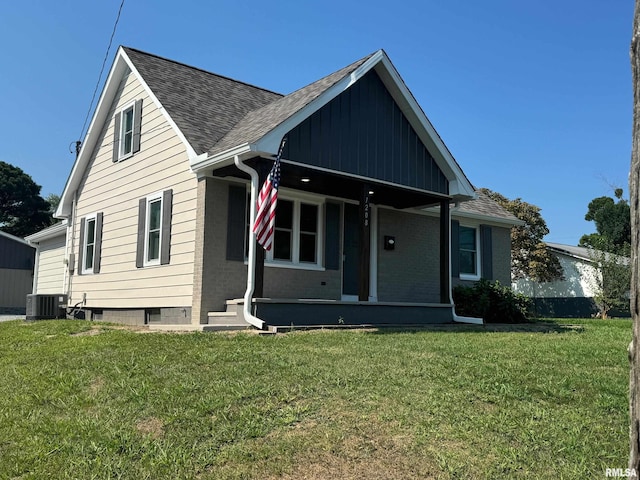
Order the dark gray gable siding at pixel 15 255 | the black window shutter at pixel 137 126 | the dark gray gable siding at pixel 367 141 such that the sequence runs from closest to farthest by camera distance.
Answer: the dark gray gable siding at pixel 367 141, the black window shutter at pixel 137 126, the dark gray gable siding at pixel 15 255

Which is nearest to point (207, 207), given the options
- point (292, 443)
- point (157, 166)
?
point (157, 166)

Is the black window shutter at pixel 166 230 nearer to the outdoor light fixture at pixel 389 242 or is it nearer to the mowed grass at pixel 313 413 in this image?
the mowed grass at pixel 313 413

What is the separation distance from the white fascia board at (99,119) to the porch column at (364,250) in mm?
4650

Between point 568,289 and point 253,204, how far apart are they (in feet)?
87.0

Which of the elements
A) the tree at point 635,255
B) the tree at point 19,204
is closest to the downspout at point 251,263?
the tree at point 635,255

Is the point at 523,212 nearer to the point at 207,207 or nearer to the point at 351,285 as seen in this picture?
the point at 351,285

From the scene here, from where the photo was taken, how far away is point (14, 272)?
91.0 ft

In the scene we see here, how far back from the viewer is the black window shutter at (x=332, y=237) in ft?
40.7

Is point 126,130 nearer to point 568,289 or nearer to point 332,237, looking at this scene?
point 332,237

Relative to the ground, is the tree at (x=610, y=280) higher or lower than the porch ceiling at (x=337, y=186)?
lower

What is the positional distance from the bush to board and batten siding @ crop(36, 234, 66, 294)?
11878mm

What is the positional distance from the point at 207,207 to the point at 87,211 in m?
6.30

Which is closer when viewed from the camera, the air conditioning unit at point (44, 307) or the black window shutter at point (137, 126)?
the black window shutter at point (137, 126)
